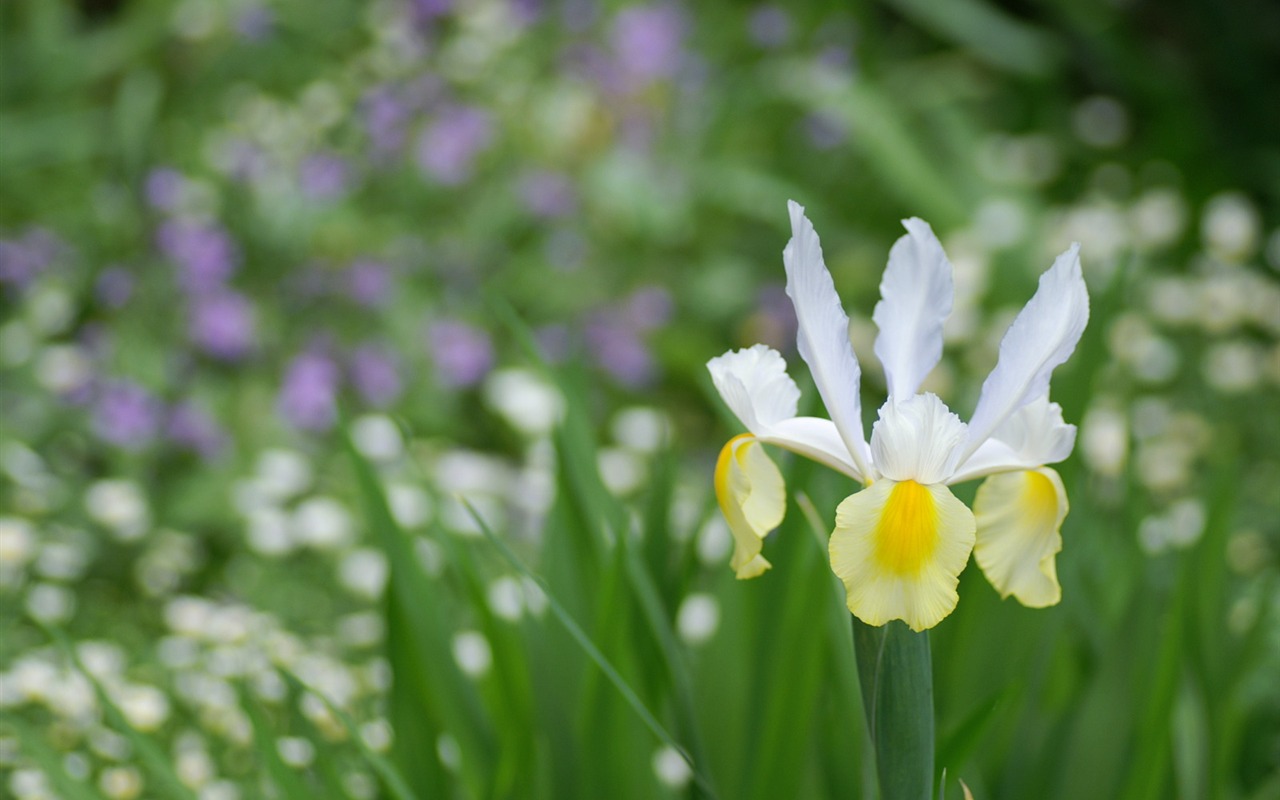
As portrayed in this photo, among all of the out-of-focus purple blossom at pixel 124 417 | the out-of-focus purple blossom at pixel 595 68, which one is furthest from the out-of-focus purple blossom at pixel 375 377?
the out-of-focus purple blossom at pixel 595 68

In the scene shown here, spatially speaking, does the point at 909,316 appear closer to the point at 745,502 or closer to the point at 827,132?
the point at 745,502

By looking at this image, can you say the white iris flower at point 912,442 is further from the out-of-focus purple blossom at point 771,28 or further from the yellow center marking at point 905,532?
the out-of-focus purple blossom at point 771,28

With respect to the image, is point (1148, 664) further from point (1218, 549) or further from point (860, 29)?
point (860, 29)

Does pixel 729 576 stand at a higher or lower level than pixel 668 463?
lower

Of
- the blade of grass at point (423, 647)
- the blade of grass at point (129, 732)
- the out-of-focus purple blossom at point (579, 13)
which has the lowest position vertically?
the out-of-focus purple blossom at point (579, 13)

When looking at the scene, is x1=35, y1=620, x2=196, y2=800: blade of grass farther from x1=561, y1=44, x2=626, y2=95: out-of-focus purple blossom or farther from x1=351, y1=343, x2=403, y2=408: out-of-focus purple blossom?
x1=561, y1=44, x2=626, y2=95: out-of-focus purple blossom

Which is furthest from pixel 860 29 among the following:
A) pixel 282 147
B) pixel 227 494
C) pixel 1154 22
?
pixel 227 494

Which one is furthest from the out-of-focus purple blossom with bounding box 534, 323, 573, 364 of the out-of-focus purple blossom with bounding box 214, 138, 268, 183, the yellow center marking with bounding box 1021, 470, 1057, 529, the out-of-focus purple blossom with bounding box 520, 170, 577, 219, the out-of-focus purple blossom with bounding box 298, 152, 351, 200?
the yellow center marking with bounding box 1021, 470, 1057, 529
